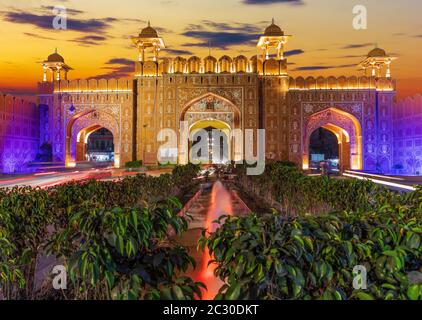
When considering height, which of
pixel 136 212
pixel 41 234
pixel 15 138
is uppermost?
pixel 15 138

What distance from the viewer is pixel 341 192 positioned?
7531mm

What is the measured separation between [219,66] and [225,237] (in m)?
27.8

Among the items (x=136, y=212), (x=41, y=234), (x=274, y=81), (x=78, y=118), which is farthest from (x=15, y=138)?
(x=136, y=212)

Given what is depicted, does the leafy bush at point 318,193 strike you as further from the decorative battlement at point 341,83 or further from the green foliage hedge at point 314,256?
the decorative battlement at point 341,83

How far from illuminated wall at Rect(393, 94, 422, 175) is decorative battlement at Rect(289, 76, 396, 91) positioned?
6.25ft

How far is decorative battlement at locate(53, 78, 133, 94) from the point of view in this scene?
96.5 ft

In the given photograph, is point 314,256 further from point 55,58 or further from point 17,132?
point 55,58

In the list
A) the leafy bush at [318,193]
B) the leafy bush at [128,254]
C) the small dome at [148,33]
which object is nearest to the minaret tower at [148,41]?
the small dome at [148,33]

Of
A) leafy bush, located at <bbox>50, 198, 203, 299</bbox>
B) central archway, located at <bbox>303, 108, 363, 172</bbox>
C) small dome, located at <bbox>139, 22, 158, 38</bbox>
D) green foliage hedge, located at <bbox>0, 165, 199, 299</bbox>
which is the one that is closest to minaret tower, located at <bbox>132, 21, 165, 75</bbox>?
small dome, located at <bbox>139, 22, 158, 38</bbox>

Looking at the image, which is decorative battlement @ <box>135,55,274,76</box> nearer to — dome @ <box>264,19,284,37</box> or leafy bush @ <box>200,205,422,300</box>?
dome @ <box>264,19,284,37</box>

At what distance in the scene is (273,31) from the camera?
98.9 ft

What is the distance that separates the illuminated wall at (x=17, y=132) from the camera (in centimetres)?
2434

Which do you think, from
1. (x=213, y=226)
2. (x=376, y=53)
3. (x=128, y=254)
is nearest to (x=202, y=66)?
(x=376, y=53)
